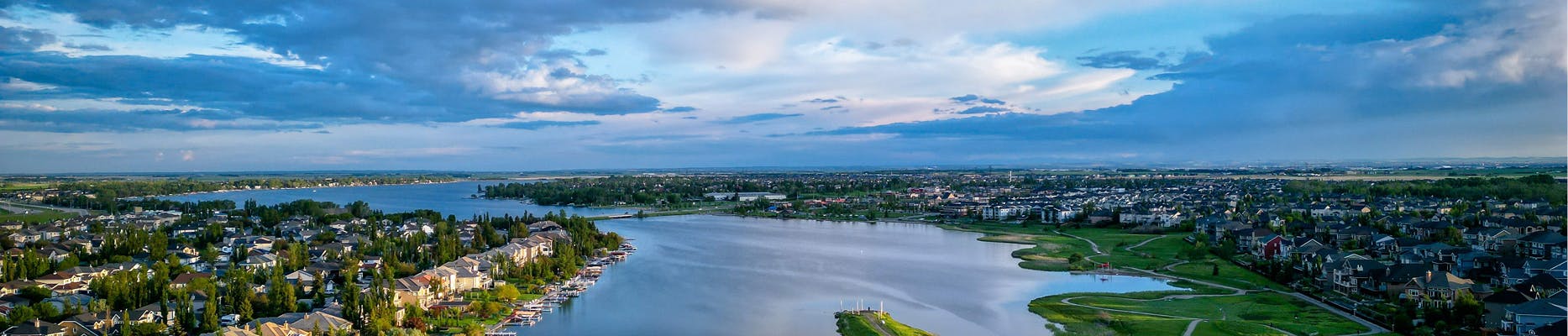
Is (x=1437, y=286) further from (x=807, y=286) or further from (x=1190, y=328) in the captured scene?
(x=807, y=286)

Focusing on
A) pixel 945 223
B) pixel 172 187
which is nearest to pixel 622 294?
pixel 945 223

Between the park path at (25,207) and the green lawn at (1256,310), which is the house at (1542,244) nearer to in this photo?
the green lawn at (1256,310)

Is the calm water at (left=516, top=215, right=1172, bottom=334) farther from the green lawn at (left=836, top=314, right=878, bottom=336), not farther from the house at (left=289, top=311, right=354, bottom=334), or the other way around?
the house at (left=289, top=311, right=354, bottom=334)

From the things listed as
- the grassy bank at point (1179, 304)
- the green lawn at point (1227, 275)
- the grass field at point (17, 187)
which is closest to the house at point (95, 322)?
the grassy bank at point (1179, 304)

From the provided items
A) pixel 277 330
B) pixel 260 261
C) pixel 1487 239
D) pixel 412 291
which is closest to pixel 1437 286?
pixel 1487 239

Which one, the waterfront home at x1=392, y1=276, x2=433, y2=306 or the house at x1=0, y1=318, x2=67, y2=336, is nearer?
the house at x1=0, y1=318, x2=67, y2=336

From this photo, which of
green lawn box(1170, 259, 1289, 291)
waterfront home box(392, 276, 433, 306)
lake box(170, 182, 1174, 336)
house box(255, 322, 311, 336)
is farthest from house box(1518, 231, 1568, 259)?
house box(255, 322, 311, 336)

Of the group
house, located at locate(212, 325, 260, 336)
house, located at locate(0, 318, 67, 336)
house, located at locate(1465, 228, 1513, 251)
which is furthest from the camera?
house, located at locate(1465, 228, 1513, 251)

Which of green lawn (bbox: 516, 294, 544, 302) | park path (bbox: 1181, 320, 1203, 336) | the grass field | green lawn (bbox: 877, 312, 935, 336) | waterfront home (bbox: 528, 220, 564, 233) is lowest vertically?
green lawn (bbox: 877, 312, 935, 336)

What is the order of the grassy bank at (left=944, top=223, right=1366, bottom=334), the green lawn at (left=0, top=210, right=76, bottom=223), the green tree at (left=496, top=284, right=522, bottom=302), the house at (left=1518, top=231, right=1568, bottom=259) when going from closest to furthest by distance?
1. the grassy bank at (left=944, top=223, right=1366, bottom=334)
2. the green tree at (left=496, top=284, right=522, bottom=302)
3. the house at (left=1518, top=231, right=1568, bottom=259)
4. the green lawn at (left=0, top=210, right=76, bottom=223)
